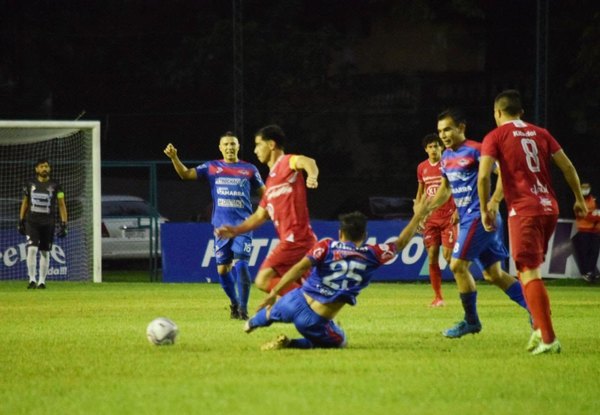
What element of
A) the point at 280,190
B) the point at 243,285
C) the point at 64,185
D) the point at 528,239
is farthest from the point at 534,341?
the point at 64,185

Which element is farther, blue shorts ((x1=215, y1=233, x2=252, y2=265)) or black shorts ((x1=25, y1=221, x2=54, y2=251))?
black shorts ((x1=25, y1=221, x2=54, y2=251))

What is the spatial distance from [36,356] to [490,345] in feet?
12.7

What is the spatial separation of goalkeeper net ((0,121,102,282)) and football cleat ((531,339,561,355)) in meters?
15.3

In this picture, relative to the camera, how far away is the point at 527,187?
36.7 ft

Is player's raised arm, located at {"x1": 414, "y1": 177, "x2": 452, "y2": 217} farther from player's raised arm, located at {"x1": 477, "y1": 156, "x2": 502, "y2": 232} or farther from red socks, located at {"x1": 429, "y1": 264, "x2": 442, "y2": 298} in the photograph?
red socks, located at {"x1": 429, "y1": 264, "x2": 442, "y2": 298}

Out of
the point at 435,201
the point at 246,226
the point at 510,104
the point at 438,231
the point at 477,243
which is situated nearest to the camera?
the point at 510,104

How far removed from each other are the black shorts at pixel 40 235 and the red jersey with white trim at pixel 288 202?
11.9 metres

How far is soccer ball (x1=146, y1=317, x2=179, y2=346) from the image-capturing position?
11.8 meters

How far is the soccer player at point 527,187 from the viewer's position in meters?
11.1

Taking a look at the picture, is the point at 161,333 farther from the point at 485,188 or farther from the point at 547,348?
the point at 547,348

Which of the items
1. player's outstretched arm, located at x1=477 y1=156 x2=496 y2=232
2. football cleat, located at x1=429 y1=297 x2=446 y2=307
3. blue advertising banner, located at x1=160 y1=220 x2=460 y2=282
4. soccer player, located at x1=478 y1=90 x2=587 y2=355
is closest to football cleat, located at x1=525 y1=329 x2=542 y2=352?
soccer player, located at x1=478 y1=90 x2=587 y2=355

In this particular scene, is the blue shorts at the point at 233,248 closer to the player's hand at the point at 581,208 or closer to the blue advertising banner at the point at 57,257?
the player's hand at the point at 581,208

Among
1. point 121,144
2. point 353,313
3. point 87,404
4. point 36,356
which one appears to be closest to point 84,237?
point 353,313

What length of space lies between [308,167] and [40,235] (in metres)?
12.6
